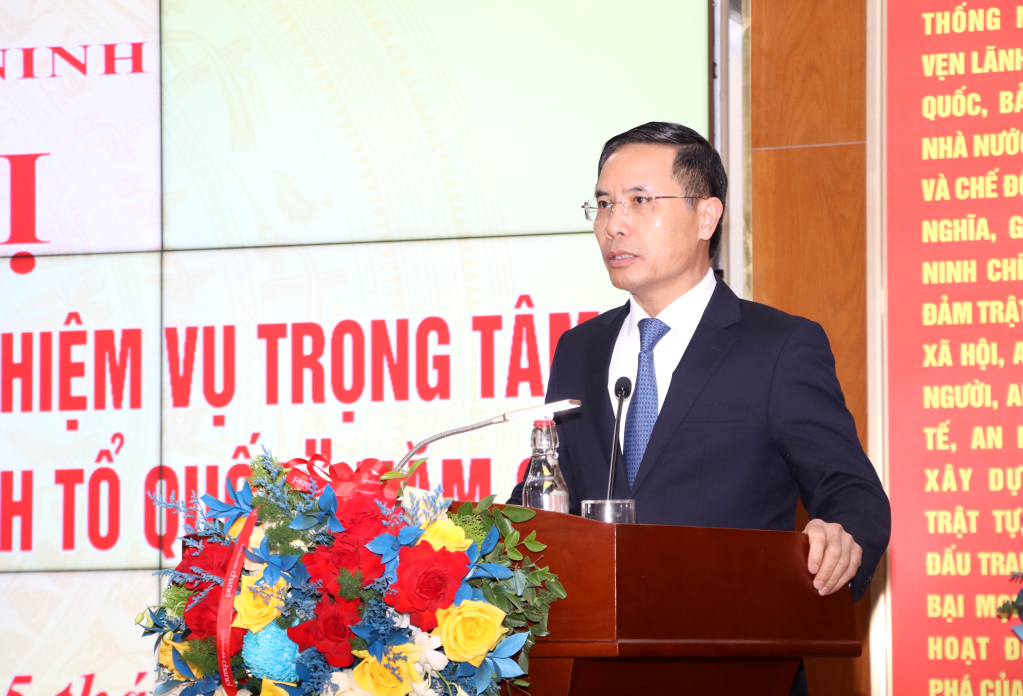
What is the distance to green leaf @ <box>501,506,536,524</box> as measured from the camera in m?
1.33

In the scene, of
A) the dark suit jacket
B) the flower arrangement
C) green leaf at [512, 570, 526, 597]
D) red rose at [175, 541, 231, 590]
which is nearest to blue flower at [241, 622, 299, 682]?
the flower arrangement

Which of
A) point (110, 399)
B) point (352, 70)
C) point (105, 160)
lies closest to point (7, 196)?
point (105, 160)

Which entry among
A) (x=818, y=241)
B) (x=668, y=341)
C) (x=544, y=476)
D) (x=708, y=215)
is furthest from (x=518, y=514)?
(x=818, y=241)

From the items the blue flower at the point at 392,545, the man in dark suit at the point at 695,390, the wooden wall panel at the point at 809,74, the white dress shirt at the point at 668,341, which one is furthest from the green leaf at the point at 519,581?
the wooden wall panel at the point at 809,74

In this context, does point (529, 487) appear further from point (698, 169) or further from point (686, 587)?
point (698, 169)

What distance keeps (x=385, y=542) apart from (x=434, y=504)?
0.09m

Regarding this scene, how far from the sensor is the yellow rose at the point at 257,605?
1235 millimetres

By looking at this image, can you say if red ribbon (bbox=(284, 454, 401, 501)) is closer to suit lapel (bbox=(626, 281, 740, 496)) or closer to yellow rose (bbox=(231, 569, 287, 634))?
yellow rose (bbox=(231, 569, 287, 634))

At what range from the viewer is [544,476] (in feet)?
5.70

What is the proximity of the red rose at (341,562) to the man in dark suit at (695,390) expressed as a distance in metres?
0.66

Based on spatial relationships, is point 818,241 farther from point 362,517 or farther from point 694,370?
point 362,517

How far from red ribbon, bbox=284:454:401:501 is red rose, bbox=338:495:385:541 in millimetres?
23

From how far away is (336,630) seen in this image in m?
1.21

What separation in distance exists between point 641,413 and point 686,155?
538 millimetres
